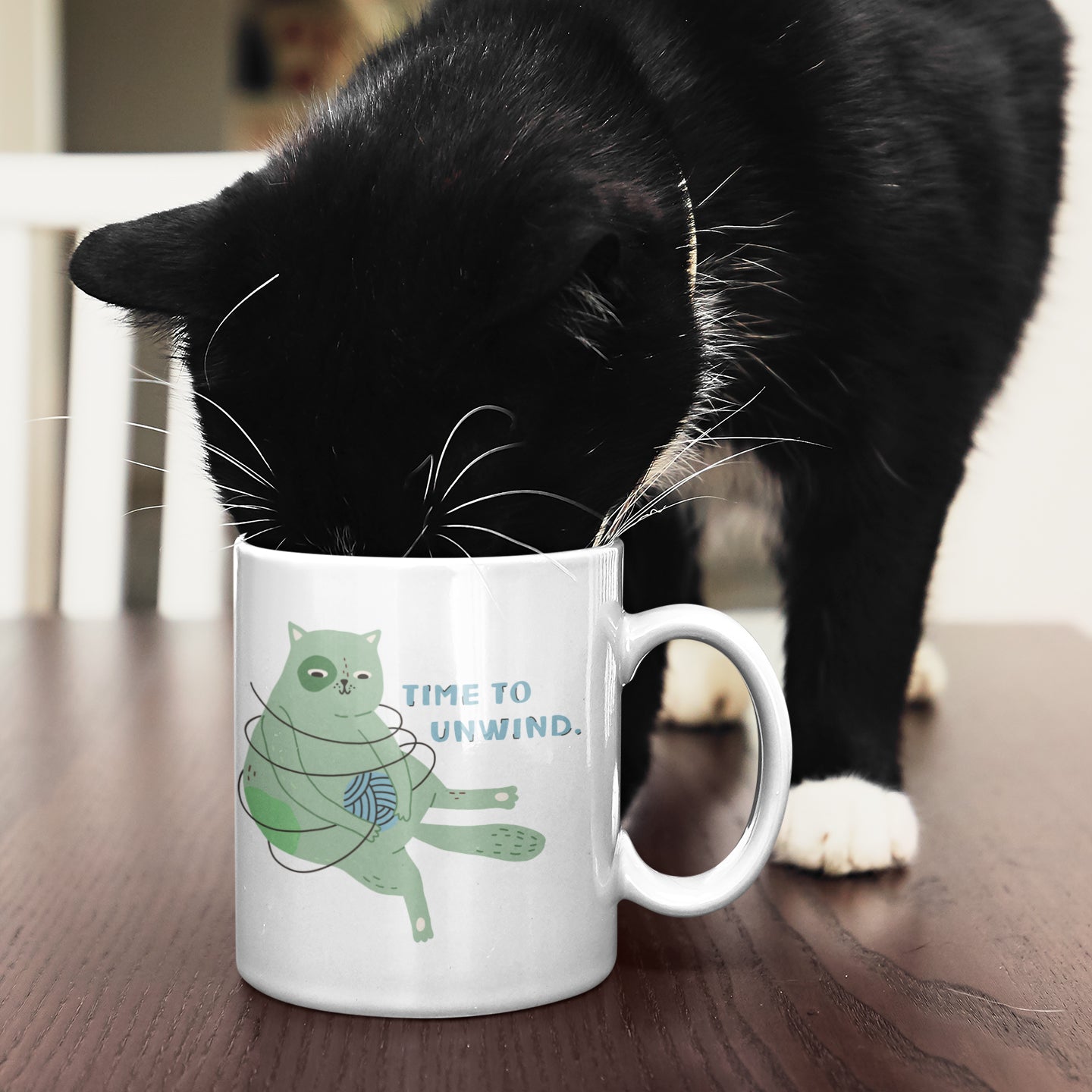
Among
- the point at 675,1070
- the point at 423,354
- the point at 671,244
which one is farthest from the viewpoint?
the point at 671,244

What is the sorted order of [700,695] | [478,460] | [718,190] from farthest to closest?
[700,695]
[718,190]
[478,460]

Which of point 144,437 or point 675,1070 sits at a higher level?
point 144,437

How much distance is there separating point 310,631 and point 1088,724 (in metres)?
0.58

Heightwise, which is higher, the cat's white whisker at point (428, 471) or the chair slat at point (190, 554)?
the cat's white whisker at point (428, 471)

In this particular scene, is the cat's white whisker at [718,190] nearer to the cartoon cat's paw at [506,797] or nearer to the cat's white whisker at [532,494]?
the cat's white whisker at [532,494]

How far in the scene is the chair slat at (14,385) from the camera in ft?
4.55

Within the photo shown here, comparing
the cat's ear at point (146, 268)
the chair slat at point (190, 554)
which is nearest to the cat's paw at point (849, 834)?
the cat's ear at point (146, 268)

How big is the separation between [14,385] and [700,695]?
909 mm

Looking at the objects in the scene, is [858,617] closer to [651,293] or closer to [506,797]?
[651,293]

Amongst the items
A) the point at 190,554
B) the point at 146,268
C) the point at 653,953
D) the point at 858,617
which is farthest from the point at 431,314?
the point at 190,554

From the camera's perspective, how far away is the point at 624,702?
0.73m

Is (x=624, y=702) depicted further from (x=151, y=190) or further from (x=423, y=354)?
(x=151, y=190)

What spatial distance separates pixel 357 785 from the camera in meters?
0.44

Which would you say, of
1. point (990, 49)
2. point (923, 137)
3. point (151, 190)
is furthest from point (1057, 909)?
point (151, 190)
